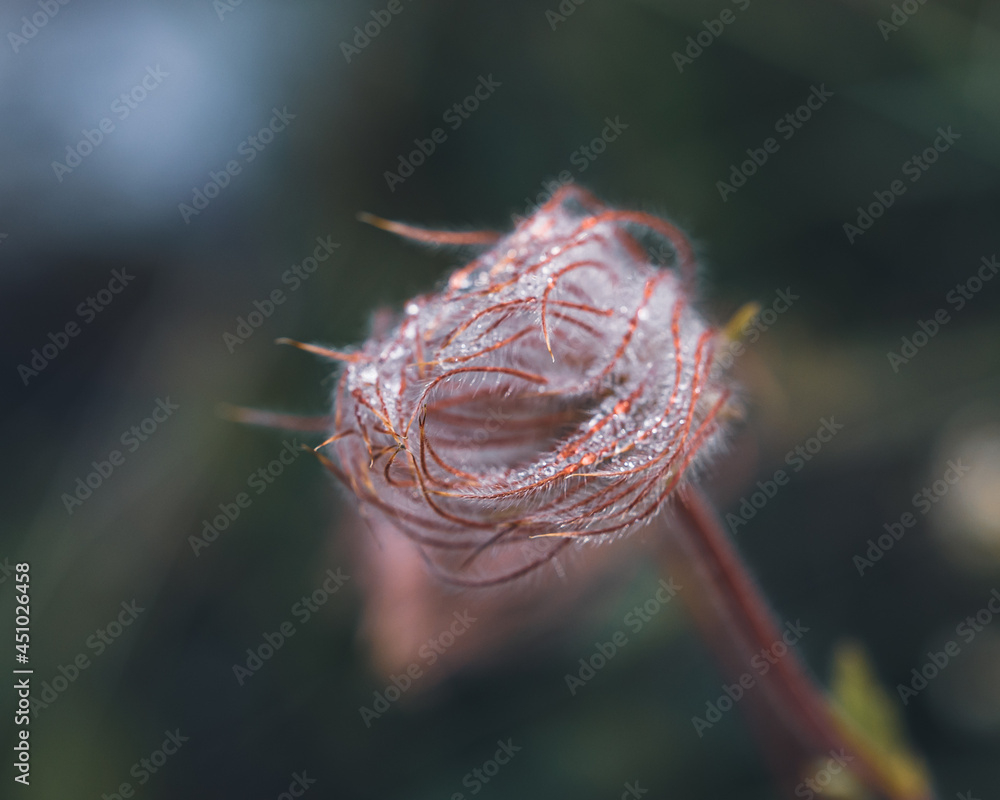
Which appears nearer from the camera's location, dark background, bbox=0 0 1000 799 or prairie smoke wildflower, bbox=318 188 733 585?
prairie smoke wildflower, bbox=318 188 733 585

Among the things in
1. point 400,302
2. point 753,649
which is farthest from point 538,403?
point 400,302

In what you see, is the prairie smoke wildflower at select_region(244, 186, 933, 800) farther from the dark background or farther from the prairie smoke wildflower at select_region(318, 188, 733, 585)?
the dark background

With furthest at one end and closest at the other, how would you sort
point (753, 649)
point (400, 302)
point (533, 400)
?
point (400, 302), point (753, 649), point (533, 400)

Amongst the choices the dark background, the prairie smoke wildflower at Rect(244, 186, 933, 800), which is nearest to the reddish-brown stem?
the prairie smoke wildflower at Rect(244, 186, 933, 800)

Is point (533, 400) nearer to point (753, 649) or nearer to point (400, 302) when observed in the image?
point (753, 649)

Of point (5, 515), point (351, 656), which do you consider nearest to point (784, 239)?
point (351, 656)

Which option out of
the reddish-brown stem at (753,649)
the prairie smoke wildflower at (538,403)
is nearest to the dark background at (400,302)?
the reddish-brown stem at (753,649)
